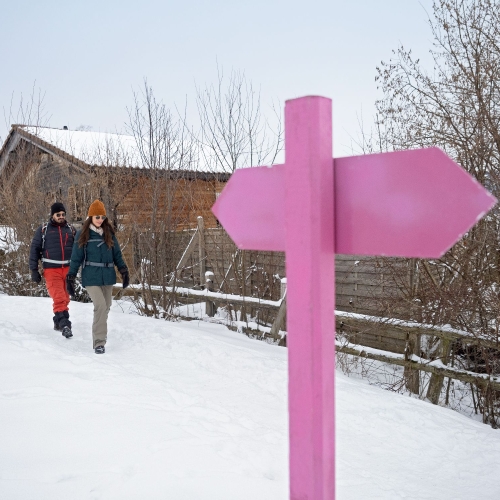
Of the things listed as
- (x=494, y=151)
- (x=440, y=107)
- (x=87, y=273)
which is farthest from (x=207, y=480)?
(x=440, y=107)

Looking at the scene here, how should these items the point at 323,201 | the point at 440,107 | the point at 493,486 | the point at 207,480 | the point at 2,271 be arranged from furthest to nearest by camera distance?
the point at 2,271
the point at 440,107
the point at 493,486
the point at 207,480
the point at 323,201

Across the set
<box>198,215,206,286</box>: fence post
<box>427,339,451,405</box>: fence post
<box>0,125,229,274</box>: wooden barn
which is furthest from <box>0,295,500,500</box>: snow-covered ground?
<box>198,215,206,286</box>: fence post

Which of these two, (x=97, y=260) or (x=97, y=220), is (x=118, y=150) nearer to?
(x=97, y=220)

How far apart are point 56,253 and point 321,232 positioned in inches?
230

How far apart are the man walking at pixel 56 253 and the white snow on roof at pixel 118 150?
253 cm

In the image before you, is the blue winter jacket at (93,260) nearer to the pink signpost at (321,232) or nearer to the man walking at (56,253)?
the man walking at (56,253)

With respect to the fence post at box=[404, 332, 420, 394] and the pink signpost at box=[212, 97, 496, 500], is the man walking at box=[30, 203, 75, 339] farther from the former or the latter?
the pink signpost at box=[212, 97, 496, 500]

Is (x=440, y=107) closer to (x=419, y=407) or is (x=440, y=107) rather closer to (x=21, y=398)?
(x=419, y=407)

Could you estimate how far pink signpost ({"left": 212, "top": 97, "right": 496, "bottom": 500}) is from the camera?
1.19 m

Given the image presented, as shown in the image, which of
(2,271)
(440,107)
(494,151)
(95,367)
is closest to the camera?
(95,367)

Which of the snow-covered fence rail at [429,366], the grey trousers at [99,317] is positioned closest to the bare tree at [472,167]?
the snow-covered fence rail at [429,366]

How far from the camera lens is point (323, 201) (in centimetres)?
125

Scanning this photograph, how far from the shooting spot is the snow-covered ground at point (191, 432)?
291cm

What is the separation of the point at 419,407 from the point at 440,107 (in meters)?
3.68
